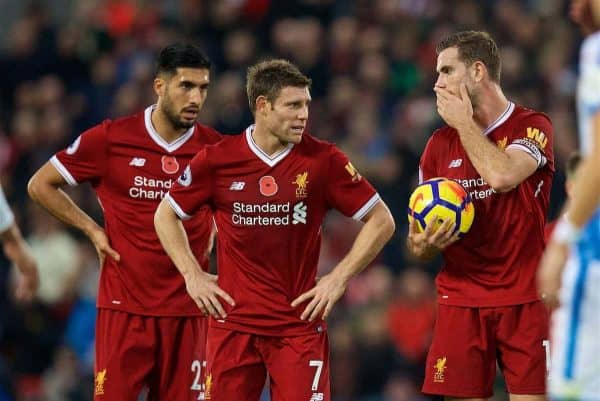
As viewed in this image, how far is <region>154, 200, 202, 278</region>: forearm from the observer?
7.43m

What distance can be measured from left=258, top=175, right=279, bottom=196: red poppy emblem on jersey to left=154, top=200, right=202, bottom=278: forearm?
0.52 meters

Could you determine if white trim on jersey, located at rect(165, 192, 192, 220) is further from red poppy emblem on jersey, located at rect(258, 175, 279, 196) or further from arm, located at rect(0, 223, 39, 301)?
arm, located at rect(0, 223, 39, 301)

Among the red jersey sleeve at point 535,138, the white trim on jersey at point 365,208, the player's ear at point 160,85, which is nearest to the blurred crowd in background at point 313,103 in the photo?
the player's ear at point 160,85

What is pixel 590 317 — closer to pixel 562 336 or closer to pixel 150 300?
pixel 562 336

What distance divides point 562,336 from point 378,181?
26.0 ft

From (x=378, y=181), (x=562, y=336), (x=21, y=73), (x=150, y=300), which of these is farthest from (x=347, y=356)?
(x=562, y=336)

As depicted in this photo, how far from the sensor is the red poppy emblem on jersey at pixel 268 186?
24.3 ft

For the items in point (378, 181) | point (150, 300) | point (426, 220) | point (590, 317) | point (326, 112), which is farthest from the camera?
point (326, 112)

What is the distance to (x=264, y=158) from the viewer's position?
7484 millimetres

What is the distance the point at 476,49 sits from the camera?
735 centimetres

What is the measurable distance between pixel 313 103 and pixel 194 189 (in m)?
7.08

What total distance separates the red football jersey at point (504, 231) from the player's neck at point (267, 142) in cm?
96

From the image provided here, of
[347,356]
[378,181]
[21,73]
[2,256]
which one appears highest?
[21,73]

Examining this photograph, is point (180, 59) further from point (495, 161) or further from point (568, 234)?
point (568, 234)
